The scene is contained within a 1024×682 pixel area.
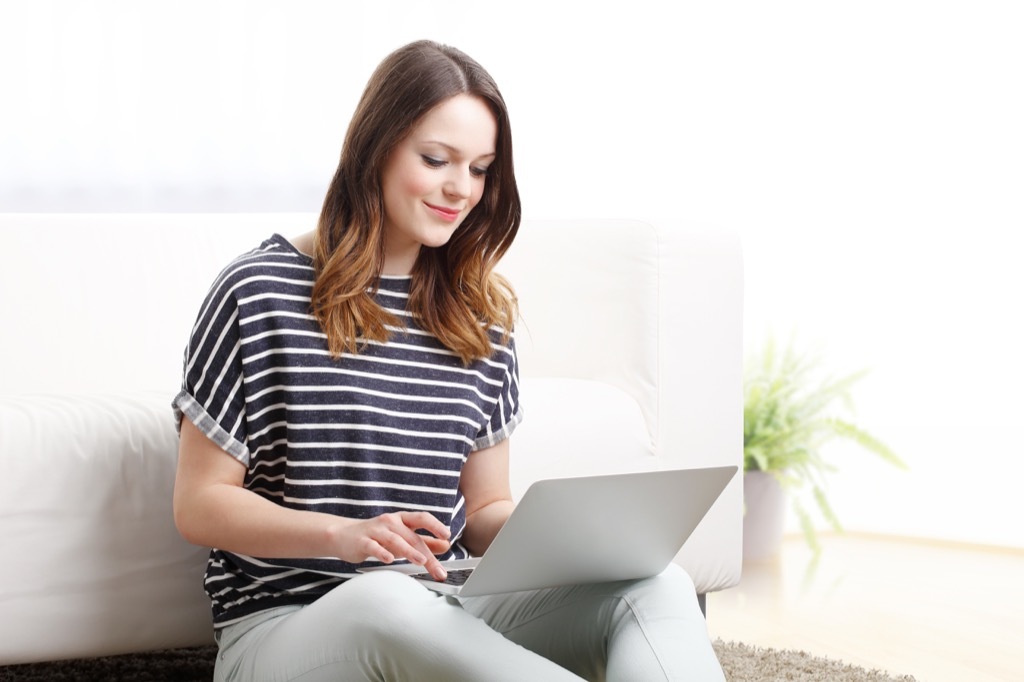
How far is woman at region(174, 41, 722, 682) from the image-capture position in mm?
1039

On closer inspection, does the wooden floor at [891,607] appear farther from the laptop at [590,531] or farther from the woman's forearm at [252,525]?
the woman's forearm at [252,525]

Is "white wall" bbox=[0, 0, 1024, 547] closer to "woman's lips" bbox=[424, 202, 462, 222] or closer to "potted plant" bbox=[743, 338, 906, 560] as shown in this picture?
"potted plant" bbox=[743, 338, 906, 560]

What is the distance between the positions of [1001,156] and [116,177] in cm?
212

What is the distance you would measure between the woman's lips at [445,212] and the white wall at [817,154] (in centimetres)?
147

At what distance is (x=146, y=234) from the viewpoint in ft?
6.37

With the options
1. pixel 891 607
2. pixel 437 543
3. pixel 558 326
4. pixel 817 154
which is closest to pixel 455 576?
pixel 437 543

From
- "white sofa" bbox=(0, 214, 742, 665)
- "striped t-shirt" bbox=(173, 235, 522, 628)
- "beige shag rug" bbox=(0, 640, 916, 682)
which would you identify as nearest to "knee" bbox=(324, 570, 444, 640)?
"striped t-shirt" bbox=(173, 235, 522, 628)

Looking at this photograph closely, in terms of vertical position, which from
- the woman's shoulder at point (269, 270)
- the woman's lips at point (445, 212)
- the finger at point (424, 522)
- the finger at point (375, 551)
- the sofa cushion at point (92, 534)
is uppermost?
the woman's lips at point (445, 212)

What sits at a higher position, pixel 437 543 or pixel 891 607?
pixel 437 543

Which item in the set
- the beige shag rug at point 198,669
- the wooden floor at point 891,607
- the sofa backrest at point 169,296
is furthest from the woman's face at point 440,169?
the wooden floor at point 891,607

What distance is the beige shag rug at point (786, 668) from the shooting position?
5.36 ft

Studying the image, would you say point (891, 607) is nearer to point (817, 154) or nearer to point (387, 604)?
point (817, 154)

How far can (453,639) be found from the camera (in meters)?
→ 0.98

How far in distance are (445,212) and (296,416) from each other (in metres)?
0.27
